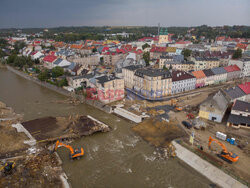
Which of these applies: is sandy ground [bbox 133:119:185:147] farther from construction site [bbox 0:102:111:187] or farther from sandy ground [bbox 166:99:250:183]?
construction site [bbox 0:102:111:187]

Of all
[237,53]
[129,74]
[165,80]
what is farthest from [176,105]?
[237,53]

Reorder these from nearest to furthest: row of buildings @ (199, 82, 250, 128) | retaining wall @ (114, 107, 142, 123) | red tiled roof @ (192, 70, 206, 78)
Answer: row of buildings @ (199, 82, 250, 128)
retaining wall @ (114, 107, 142, 123)
red tiled roof @ (192, 70, 206, 78)

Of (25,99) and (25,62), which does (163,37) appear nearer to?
(25,62)

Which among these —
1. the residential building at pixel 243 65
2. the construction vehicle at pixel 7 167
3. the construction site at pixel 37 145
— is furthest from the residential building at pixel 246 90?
the construction vehicle at pixel 7 167

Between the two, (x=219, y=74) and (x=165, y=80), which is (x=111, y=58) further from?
(x=219, y=74)

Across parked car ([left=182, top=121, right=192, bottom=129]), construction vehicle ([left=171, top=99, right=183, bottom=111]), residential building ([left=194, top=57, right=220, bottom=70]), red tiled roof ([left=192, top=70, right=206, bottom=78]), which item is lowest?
parked car ([left=182, top=121, right=192, bottom=129])

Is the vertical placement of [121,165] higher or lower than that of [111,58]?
lower

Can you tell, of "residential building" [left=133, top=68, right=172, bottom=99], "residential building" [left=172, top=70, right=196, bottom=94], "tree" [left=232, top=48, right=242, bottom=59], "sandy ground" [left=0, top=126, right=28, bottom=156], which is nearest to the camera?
"sandy ground" [left=0, top=126, right=28, bottom=156]

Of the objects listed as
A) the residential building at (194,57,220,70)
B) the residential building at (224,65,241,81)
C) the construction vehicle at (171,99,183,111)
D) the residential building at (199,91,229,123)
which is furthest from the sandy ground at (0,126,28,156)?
the residential building at (224,65,241,81)
